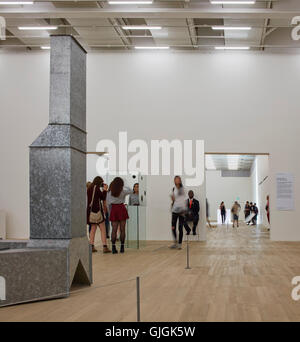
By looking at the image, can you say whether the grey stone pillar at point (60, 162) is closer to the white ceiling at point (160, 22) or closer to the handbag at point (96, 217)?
the handbag at point (96, 217)

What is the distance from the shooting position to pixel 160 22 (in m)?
12.4

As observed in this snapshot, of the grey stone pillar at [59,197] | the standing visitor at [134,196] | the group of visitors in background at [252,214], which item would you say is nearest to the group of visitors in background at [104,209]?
the standing visitor at [134,196]

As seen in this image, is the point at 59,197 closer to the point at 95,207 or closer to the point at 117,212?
the point at 95,207

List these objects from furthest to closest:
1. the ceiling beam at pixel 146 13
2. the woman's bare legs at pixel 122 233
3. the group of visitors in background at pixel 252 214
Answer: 1. the group of visitors in background at pixel 252 214
2. the ceiling beam at pixel 146 13
3. the woman's bare legs at pixel 122 233

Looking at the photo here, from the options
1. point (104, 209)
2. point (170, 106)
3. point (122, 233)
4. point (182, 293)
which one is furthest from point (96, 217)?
point (170, 106)

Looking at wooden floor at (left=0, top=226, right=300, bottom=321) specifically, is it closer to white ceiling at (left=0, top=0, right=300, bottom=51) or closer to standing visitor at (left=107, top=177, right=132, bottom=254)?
standing visitor at (left=107, top=177, right=132, bottom=254)

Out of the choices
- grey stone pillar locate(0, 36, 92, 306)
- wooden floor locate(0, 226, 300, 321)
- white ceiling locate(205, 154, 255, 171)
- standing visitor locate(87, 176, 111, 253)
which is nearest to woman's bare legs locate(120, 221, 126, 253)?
standing visitor locate(87, 176, 111, 253)

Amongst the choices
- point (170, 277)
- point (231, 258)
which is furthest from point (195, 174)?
point (170, 277)

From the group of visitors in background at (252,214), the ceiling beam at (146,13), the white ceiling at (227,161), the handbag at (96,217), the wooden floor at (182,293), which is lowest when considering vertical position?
the wooden floor at (182,293)

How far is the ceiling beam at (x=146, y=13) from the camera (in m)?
11.2

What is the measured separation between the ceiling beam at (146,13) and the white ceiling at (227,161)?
17230mm

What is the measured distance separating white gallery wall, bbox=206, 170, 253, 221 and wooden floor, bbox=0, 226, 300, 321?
94.3 feet

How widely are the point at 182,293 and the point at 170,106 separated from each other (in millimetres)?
9265

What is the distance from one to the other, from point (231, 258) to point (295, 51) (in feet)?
24.0
